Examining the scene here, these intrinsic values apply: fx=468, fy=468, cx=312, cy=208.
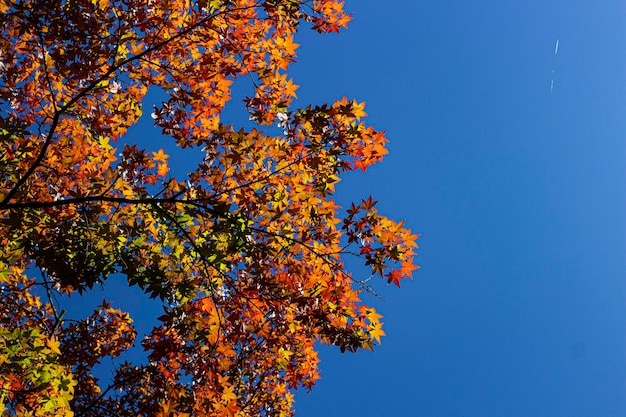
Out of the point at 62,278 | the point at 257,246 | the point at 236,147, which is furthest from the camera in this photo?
the point at 236,147

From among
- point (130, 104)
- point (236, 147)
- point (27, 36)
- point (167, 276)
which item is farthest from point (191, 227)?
point (27, 36)

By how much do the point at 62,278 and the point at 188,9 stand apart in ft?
10.8

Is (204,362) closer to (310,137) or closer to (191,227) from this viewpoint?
(191,227)

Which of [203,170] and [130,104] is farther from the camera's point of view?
[130,104]

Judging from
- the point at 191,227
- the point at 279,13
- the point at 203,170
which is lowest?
the point at 191,227

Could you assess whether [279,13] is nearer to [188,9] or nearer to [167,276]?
[188,9]

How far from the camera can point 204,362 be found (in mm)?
5184

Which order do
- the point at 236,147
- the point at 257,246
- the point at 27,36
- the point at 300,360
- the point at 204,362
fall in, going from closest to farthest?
the point at 257,246
the point at 236,147
the point at 204,362
the point at 27,36
the point at 300,360

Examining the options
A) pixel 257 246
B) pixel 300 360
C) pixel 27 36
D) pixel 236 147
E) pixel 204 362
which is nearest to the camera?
pixel 257 246

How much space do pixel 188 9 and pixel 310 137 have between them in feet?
7.54

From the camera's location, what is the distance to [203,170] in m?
5.06

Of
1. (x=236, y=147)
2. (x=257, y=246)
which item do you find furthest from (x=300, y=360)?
(x=236, y=147)

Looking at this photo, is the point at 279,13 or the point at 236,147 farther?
the point at 279,13

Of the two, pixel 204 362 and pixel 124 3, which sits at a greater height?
pixel 124 3
